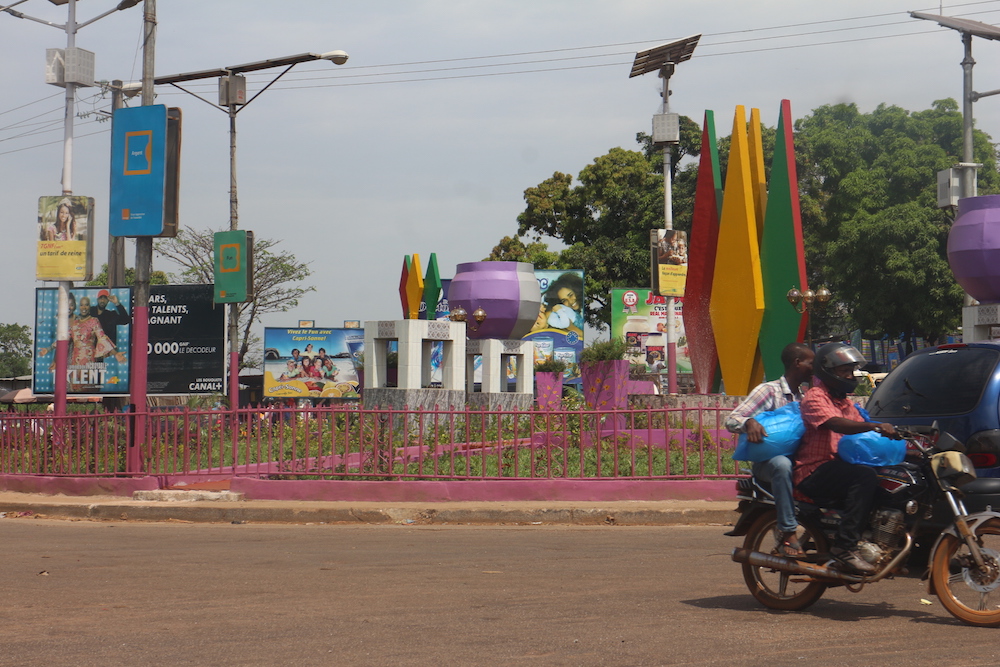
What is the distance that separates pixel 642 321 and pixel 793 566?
143 feet

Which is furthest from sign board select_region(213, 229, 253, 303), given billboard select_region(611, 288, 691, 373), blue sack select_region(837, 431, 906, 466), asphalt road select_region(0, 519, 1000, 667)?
billboard select_region(611, 288, 691, 373)

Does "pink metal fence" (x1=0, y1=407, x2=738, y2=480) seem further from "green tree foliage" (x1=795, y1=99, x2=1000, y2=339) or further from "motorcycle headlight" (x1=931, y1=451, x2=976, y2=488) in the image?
"green tree foliage" (x1=795, y1=99, x2=1000, y2=339)

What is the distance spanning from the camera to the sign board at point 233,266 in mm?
24047

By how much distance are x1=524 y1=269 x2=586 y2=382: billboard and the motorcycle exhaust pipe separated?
43739mm

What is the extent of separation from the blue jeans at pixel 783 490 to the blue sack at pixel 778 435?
55mm

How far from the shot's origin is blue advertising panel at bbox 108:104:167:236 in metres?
16.2

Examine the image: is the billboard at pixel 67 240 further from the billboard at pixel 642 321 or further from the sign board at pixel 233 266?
the billboard at pixel 642 321

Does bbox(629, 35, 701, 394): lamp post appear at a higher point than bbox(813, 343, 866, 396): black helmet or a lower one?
higher

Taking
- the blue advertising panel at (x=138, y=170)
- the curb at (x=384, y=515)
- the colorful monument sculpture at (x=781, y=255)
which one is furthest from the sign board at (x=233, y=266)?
the colorful monument sculpture at (x=781, y=255)

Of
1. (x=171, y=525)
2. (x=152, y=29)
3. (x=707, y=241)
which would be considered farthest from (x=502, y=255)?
(x=171, y=525)

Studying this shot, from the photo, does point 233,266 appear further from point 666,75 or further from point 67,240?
point 666,75

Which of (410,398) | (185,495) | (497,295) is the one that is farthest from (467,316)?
(185,495)

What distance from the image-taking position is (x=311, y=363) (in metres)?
54.1

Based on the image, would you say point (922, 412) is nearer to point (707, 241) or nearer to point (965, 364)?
point (965, 364)
